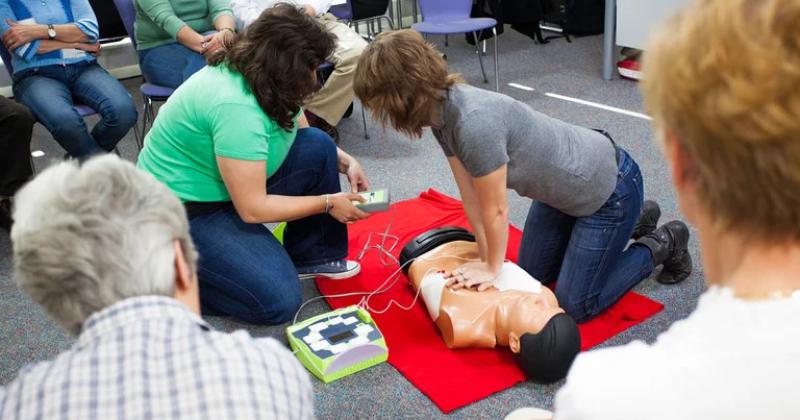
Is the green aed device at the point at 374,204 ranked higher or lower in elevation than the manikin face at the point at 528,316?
higher

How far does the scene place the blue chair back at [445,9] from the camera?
4.44m

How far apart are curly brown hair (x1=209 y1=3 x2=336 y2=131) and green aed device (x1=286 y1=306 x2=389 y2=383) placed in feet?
1.96

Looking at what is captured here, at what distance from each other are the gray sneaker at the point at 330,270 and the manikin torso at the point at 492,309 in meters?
0.41

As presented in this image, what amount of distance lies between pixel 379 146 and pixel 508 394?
2.09 m

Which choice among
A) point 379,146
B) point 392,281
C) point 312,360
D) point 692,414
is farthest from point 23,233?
point 379,146

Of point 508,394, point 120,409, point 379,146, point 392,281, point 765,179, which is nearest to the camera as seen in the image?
point 765,179

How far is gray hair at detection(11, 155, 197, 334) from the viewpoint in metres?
0.88

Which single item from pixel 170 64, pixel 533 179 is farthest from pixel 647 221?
pixel 170 64

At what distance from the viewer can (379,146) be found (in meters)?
3.82

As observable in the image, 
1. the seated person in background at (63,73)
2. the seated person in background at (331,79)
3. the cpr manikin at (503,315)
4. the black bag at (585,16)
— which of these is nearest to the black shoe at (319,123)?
the seated person in background at (331,79)

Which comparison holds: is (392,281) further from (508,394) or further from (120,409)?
(120,409)

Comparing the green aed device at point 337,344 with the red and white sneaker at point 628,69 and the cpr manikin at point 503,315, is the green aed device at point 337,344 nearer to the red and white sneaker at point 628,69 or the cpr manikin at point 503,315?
the cpr manikin at point 503,315

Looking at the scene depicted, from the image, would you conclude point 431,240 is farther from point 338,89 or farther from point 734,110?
point 734,110

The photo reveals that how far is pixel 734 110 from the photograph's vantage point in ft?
2.01
